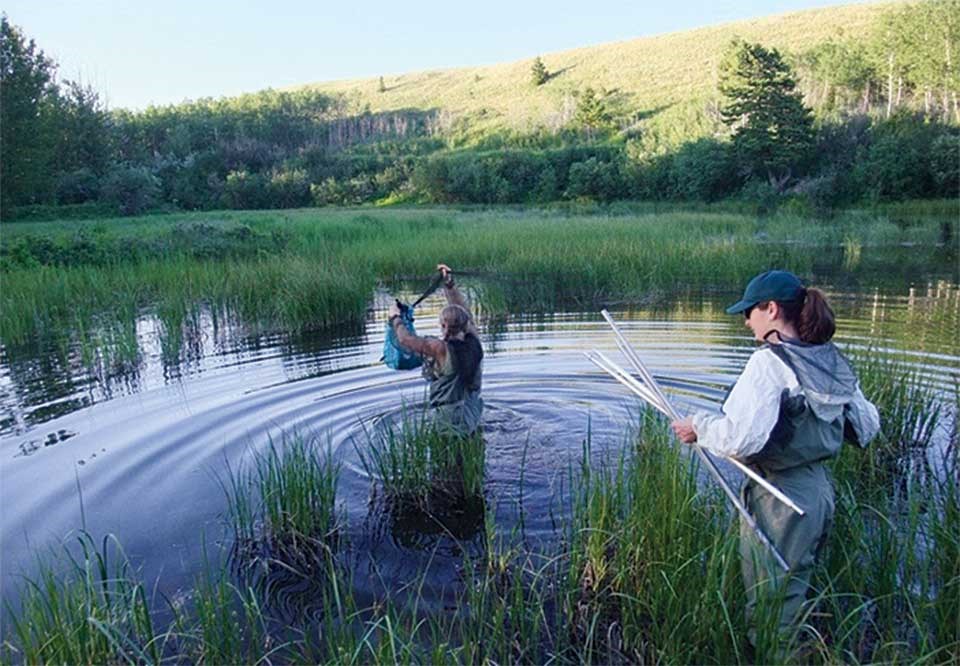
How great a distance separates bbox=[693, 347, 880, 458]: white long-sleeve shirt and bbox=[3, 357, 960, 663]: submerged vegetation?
48 centimetres

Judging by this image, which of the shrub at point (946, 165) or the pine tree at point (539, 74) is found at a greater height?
the pine tree at point (539, 74)

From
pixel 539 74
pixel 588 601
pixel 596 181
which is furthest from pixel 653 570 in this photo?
pixel 539 74

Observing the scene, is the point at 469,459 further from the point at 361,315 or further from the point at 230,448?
the point at 361,315

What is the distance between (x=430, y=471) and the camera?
19.1ft

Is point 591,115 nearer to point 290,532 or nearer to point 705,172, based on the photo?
point 705,172

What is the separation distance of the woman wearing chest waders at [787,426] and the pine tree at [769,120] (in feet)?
141

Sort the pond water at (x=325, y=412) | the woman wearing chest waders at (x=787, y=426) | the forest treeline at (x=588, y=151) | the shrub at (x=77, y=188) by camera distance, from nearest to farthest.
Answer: the woman wearing chest waders at (x=787, y=426), the pond water at (x=325, y=412), the forest treeline at (x=588, y=151), the shrub at (x=77, y=188)

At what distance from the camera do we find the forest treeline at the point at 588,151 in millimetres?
36906

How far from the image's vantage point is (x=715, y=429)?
11.3 feet

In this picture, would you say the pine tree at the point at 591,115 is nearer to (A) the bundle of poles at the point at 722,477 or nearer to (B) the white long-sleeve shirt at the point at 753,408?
(A) the bundle of poles at the point at 722,477

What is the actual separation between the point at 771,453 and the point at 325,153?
206 feet

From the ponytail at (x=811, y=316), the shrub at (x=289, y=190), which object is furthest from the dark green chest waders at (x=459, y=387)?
the shrub at (x=289, y=190)

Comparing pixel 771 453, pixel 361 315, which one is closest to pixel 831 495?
pixel 771 453

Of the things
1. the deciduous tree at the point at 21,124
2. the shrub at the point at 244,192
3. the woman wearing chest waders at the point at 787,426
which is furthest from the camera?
the shrub at the point at 244,192
